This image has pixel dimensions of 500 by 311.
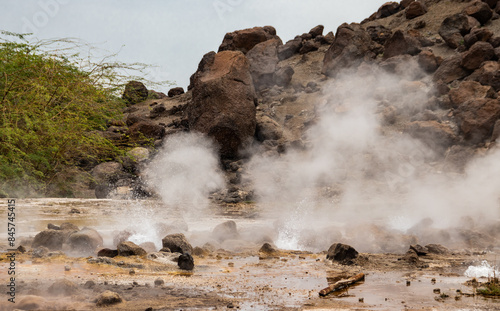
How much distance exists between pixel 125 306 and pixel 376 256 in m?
3.58

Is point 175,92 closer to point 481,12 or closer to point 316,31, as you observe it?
point 316,31

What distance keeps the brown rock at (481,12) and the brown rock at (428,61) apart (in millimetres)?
3829

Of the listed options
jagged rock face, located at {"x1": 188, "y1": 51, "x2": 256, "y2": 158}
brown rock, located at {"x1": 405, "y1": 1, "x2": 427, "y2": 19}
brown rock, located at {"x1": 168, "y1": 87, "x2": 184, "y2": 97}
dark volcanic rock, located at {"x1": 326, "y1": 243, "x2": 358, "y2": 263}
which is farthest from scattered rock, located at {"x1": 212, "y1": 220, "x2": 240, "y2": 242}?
brown rock, located at {"x1": 405, "y1": 1, "x2": 427, "y2": 19}

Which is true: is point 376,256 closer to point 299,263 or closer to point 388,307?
point 299,263

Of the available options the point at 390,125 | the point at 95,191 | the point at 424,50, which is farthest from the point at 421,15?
the point at 95,191

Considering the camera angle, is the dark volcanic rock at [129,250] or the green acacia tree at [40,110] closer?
the dark volcanic rock at [129,250]

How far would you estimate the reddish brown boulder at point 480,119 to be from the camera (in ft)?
45.5

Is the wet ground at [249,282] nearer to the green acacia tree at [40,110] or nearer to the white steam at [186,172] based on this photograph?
the green acacia tree at [40,110]

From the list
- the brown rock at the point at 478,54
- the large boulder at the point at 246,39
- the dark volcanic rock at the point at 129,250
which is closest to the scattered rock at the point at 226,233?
the dark volcanic rock at the point at 129,250

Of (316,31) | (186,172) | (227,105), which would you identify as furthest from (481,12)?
(186,172)

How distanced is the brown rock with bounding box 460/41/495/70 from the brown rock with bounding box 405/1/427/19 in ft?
26.2

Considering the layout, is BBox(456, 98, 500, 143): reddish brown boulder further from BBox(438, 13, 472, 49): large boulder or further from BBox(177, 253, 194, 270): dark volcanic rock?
BBox(177, 253, 194, 270): dark volcanic rock

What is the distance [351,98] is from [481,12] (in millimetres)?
7071

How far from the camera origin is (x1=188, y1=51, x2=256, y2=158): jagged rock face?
1612 centimetres
